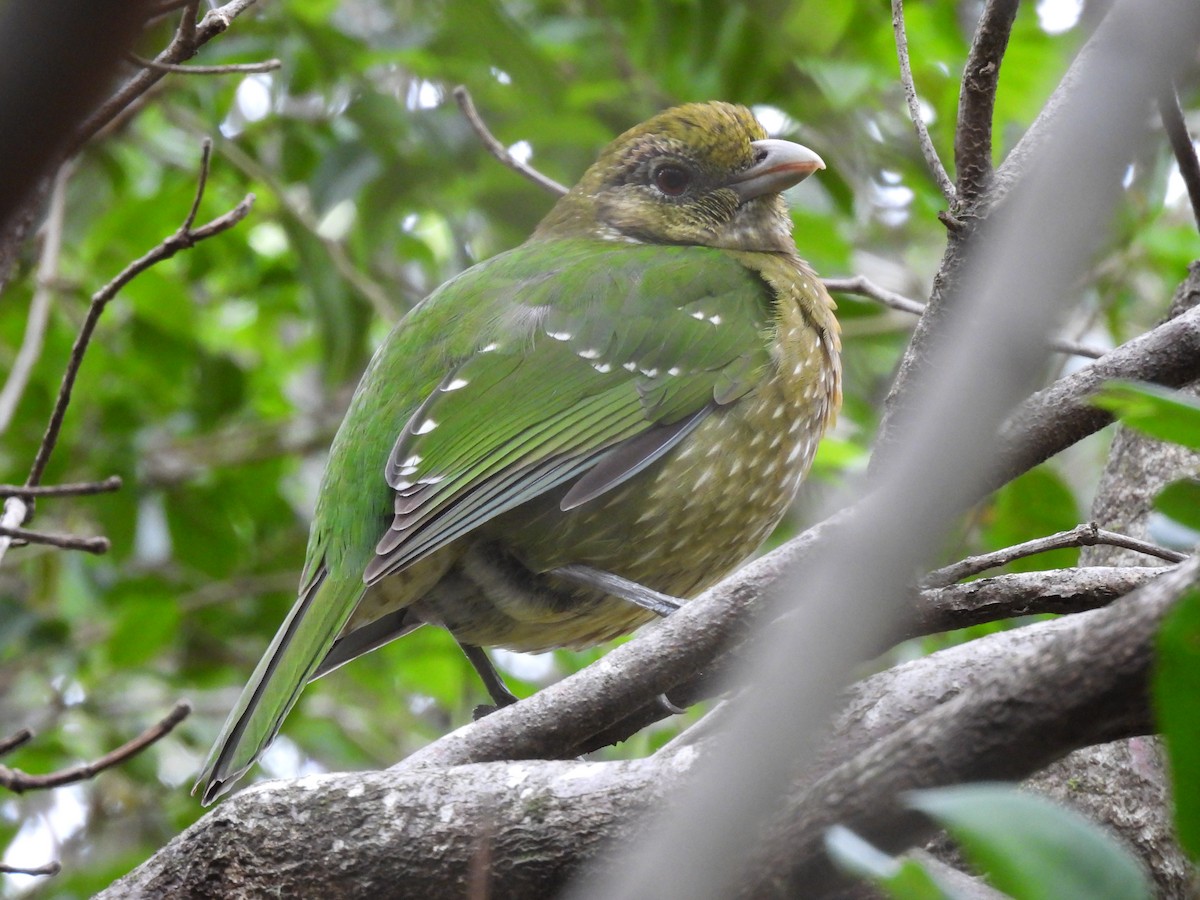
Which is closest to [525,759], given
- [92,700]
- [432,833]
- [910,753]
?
[432,833]

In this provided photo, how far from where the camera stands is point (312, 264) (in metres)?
4.71

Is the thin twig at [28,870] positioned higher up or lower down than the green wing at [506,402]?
lower down

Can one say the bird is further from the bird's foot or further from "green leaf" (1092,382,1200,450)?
"green leaf" (1092,382,1200,450)

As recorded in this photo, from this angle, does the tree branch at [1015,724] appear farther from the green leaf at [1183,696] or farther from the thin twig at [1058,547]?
the thin twig at [1058,547]

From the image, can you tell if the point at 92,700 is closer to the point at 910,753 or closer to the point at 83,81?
the point at 910,753

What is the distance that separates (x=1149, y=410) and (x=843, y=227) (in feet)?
13.2

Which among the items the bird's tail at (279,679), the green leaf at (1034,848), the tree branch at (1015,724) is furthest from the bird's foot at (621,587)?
the green leaf at (1034,848)

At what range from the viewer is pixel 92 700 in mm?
5141

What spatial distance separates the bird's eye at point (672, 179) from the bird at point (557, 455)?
461mm

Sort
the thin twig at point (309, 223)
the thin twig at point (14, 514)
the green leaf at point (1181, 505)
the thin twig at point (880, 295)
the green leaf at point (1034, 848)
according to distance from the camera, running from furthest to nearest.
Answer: the thin twig at point (309, 223), the thin twig at point (880, 295), the thin twig at point (14, 514), the green leaf at point (1181, 505), the green leaf at point (1034, 848)

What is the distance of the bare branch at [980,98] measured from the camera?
228 centimetres

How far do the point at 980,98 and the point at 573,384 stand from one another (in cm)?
153

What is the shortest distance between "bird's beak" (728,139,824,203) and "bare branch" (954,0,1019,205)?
1683 millimetres

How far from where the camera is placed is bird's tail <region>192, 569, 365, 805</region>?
297cm
